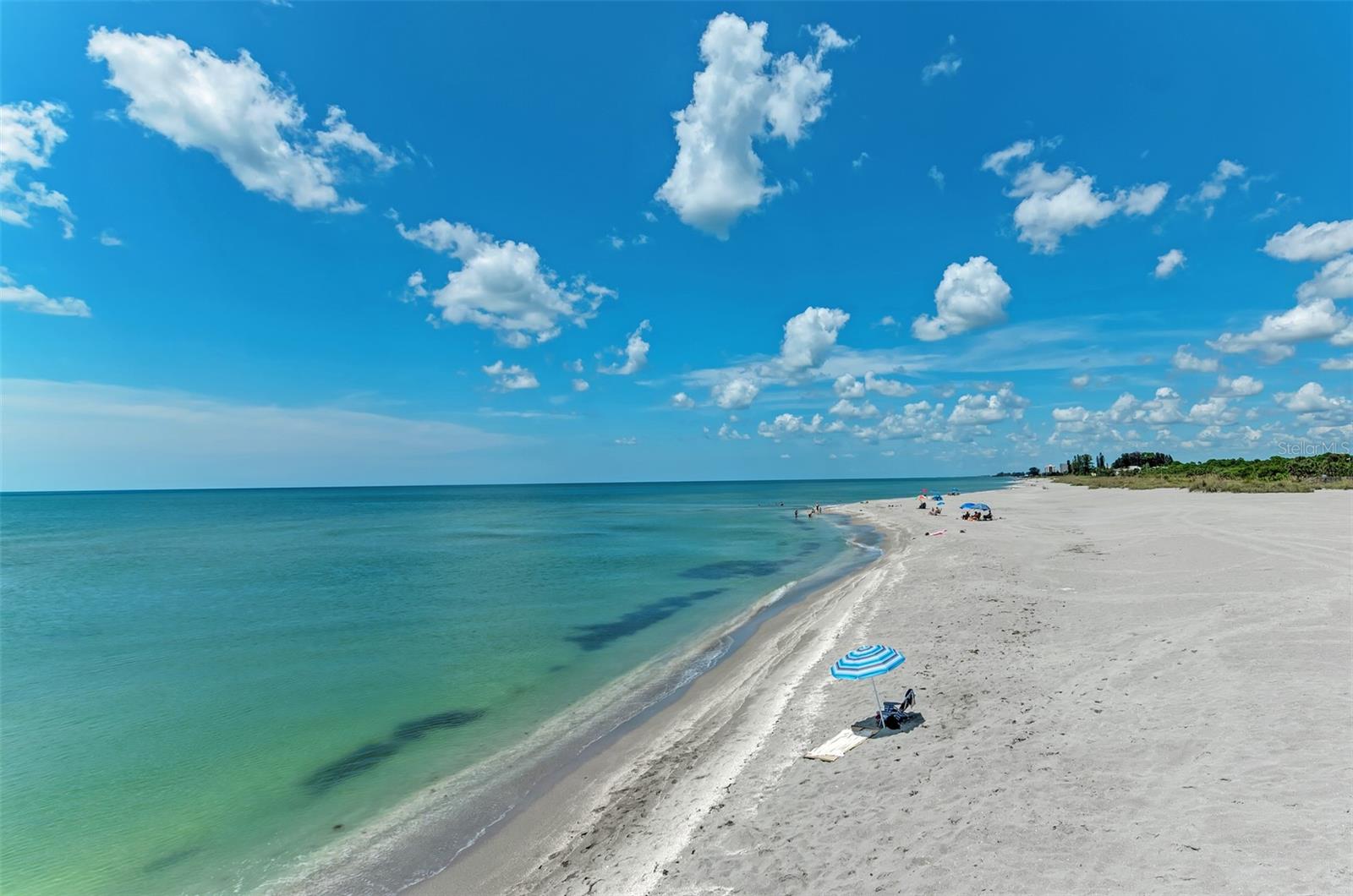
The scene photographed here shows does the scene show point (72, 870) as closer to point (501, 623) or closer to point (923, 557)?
point (501, 623)

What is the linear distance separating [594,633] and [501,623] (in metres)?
5.00

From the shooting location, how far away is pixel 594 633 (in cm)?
2548

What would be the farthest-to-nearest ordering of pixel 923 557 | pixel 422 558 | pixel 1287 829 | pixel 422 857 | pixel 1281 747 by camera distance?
pixel 422 558 < pixel 923 557 < pixel 422 857 < pixel 1281 747 < pixel 1287 829

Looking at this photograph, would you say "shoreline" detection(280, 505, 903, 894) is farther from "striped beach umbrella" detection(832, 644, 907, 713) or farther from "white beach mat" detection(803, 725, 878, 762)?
"striped beach umbrella" detection(832, 644, 907, 713)

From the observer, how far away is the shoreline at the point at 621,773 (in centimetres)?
980

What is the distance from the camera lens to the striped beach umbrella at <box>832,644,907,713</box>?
11.5 m

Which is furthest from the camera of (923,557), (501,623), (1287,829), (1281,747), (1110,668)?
(923,557)

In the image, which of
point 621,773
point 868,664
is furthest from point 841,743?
point 621,773

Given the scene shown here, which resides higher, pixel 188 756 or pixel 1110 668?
pixel 1110 668

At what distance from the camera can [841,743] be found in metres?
11.9

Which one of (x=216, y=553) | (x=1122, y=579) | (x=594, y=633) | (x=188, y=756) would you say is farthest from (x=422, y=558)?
(x=1122, y=579)

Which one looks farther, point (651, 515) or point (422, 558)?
point (651, 515)

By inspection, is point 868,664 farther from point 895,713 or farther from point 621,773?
point 621,773

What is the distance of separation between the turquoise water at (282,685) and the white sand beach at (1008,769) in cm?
349
